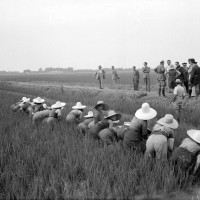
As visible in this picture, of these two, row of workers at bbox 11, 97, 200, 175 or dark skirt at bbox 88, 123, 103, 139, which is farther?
dark skirt at bbox 88, 123, 103, 139

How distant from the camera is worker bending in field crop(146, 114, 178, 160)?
3691 millimetres

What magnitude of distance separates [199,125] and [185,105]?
2.49 meters

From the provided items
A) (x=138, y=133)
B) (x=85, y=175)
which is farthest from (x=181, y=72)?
(x=85, y=175)

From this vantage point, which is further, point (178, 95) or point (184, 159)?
point (178, 95)

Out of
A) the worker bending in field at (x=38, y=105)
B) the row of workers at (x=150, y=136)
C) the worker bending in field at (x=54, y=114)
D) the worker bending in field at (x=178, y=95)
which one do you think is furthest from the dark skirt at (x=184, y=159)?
the worker bending in field at (x=38, y=105)

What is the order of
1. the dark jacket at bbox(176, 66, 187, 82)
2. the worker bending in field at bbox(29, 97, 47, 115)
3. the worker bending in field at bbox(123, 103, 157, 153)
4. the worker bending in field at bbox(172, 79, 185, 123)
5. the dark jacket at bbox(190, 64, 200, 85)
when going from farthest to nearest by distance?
the dark jacket at bbox(176, 66, 187, 82)
the dark jacket at bbox(190, 64, 200, 85)
the worker bending in field at bbox(29, 97, 47, 115)
the worker bending in field at bbox(172, 79, 185, 123)
the worker bending in field at bbox(123, 103, 157, 153)

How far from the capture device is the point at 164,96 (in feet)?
35.6

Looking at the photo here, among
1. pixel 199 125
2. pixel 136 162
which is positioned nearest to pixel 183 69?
pixel 199 125

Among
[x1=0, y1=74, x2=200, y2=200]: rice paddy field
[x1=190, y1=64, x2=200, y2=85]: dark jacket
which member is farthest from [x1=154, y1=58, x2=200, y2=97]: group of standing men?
[x1=0, y1=74, x2=200, y2=200]: rice paddy field

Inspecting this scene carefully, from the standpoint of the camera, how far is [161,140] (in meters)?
3.70

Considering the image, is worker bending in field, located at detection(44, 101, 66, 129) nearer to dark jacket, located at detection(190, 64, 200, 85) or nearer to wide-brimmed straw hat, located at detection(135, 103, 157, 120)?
wide-brimmed straw hat, located at detection(135, 103, 157, 120)

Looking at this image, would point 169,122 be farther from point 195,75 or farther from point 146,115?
point 195,75

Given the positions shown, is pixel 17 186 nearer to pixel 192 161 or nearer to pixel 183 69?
pixel 192 161

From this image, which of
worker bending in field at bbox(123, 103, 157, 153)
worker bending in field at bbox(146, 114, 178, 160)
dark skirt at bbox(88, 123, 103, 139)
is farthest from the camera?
dark skirt at bbox(88, 123, 103, 139)
